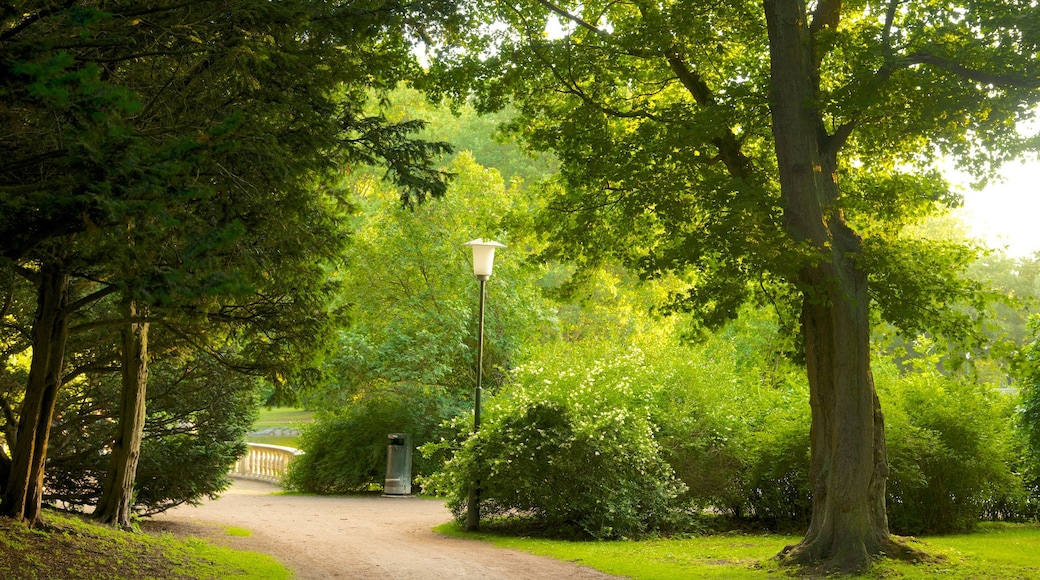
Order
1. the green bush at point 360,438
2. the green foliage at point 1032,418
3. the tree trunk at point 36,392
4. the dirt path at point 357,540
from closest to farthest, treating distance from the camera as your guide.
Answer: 1. the tree trunk at point 36,392
2. the dirt path at point 357,540
3. the green foliage at point 1032,418
4. the green bush at point 360,438

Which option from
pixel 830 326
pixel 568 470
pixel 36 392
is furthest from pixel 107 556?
pixel 830 326

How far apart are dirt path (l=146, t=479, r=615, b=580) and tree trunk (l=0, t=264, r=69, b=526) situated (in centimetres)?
295

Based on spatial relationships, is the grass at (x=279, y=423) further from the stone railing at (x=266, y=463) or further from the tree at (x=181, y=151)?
the tree at (x=181, y=151)

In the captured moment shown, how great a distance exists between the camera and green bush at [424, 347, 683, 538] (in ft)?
49.5

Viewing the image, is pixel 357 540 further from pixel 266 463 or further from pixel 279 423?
pixel 279 423

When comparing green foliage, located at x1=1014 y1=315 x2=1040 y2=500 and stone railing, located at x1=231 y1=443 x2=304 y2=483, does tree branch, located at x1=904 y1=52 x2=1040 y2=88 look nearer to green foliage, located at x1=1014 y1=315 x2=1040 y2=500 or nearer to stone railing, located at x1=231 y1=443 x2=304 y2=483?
green foliage, located at x1=1014 y1=315 x2=1040 y2=500

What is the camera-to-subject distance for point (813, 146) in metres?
12.0

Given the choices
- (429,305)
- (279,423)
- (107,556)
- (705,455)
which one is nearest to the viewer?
(107,556)

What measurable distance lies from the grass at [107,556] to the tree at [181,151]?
0.61 meters

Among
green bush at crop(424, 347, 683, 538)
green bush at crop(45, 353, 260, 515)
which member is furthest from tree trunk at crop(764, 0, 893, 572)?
green bush at crop(45, 353, 260, 515)

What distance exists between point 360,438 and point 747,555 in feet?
42.4

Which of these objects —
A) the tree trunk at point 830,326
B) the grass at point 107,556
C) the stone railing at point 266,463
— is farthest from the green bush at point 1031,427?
the stone railing at point 266,463

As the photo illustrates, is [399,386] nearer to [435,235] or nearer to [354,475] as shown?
[354,475]

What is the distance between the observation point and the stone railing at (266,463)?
86.0ft
